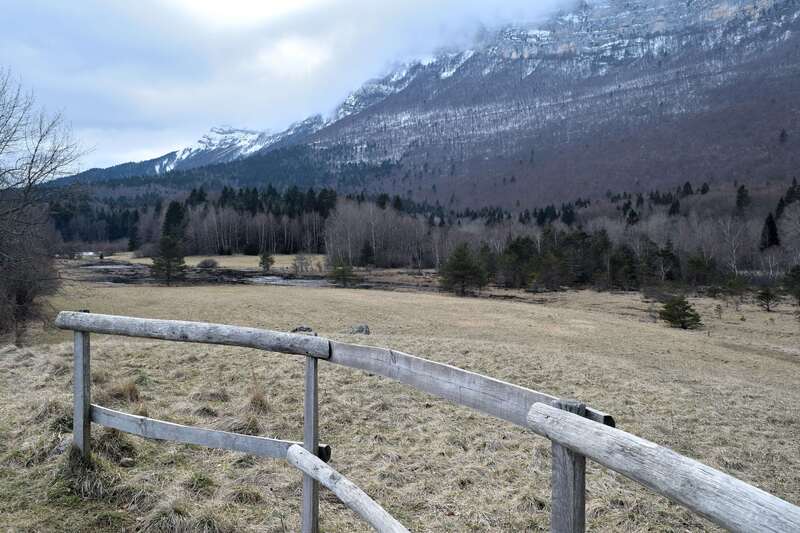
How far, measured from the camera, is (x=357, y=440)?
20.0 feet

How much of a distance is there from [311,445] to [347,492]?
572mm

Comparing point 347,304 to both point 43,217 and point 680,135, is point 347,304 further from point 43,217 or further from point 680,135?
point 680,135

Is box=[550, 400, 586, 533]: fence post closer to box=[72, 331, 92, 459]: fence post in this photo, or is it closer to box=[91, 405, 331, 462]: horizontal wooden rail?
box=[91, 405, 331, 462]: horizontal wooden rail

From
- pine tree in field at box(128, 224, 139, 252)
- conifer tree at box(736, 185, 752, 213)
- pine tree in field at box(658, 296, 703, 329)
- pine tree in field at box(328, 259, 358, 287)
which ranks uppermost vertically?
conifer tree at box(736, 185, 752, 213)

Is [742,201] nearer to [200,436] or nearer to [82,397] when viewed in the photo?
[200,436]

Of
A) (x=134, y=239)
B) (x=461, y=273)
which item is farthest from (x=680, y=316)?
(x=134, y=239)

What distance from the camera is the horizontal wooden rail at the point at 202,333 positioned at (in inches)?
137

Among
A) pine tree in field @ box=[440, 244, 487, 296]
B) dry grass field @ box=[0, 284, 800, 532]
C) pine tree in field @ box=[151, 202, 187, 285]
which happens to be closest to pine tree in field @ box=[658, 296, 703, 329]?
dry grass field @ box=[0, 284, 800, 532]

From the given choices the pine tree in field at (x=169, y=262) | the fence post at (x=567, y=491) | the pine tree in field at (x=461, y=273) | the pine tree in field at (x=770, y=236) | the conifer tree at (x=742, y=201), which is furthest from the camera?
the conifer tree at (x=742, y=201)

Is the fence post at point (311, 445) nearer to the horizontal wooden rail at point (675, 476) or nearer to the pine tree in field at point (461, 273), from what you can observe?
the horizontal wooden rail at point (675, 476)

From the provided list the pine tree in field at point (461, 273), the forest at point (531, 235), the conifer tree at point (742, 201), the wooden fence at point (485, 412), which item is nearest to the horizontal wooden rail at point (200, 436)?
the wooden fence at point (485, 412)

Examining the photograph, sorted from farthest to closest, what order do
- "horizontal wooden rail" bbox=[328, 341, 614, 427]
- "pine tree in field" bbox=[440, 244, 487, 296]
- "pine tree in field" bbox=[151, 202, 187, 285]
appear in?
"pine tree in field" bbox=[151, 202, 187, 285] → "pine tree in field" bbox=[440, 244, 487, 296] → "horizontal wooden rail" bbox=[328, 341, 614, 427]

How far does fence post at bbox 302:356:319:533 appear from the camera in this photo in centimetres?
336

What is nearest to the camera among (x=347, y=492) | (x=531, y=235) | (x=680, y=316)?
(x=347, y=492)
